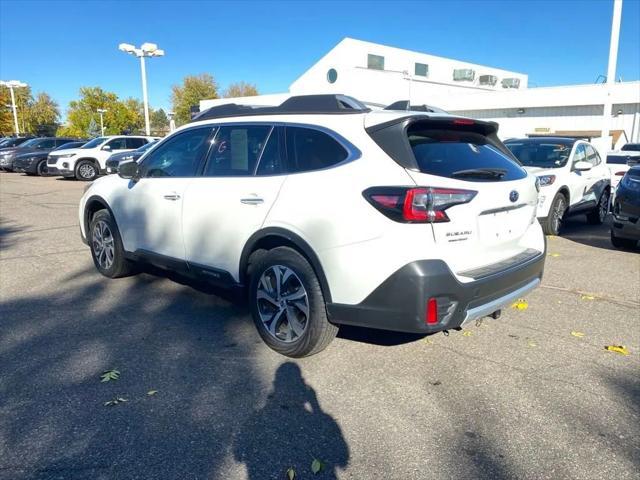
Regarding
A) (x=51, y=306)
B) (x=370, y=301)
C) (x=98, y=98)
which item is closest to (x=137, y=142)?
(x=51, y=306)

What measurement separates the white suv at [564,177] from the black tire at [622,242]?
3.49 feet

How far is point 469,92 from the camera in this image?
45.9 metres

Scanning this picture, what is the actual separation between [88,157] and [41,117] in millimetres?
68566

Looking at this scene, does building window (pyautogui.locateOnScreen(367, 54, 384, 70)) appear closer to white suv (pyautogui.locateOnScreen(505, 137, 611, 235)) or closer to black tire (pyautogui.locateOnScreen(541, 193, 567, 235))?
white suv (pyautogui.locateOnScreen(505, 137, 611, 235))

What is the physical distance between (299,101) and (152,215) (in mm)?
1909

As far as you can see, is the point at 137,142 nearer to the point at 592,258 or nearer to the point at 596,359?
the point at 592,258

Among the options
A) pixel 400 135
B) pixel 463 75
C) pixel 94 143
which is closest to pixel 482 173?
pixel 400 135

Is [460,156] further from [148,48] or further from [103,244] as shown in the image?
[148,48]

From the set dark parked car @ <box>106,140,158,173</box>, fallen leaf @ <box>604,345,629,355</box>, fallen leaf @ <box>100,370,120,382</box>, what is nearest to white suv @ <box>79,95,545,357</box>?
fallen leaf @ <box>604,345,629,355</box>

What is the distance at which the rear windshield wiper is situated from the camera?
3.28 meters

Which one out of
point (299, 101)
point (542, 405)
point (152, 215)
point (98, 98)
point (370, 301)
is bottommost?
point (542, 405)

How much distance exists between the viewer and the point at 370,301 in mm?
3119

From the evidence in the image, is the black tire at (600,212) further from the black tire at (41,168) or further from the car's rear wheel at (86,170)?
the black tire at (41,168)

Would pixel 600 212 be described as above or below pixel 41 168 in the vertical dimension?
below
